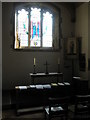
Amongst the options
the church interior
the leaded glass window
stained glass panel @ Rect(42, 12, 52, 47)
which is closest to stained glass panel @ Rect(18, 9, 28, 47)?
the leaded glass window

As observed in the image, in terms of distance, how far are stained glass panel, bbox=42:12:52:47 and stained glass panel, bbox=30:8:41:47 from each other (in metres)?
0.20

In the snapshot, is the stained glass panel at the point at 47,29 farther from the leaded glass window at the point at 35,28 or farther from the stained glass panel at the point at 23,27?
the stained glass panel at the point at 23,27

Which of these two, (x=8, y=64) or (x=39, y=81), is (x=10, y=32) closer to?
(x=8, y=64)

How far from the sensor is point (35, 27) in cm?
738

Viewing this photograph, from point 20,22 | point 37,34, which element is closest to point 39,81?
point 37,34

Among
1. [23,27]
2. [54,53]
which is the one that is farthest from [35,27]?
[54,53]

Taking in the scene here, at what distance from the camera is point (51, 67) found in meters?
7.39

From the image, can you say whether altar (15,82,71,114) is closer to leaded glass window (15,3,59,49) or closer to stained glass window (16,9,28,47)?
leaded glass window (15,3,59,49)

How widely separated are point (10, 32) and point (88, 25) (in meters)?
2.83

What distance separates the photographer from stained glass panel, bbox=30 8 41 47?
24.1 ft

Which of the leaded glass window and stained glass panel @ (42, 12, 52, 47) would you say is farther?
stained glass panel @ (42, 12, 52, 47)

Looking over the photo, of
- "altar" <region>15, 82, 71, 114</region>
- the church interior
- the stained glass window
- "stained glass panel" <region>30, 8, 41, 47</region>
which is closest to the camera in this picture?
"altar" <region>15, 82, 71, 114</region>

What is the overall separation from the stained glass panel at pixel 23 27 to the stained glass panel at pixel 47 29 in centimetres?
71

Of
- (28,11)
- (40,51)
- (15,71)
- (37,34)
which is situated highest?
(28,11)
